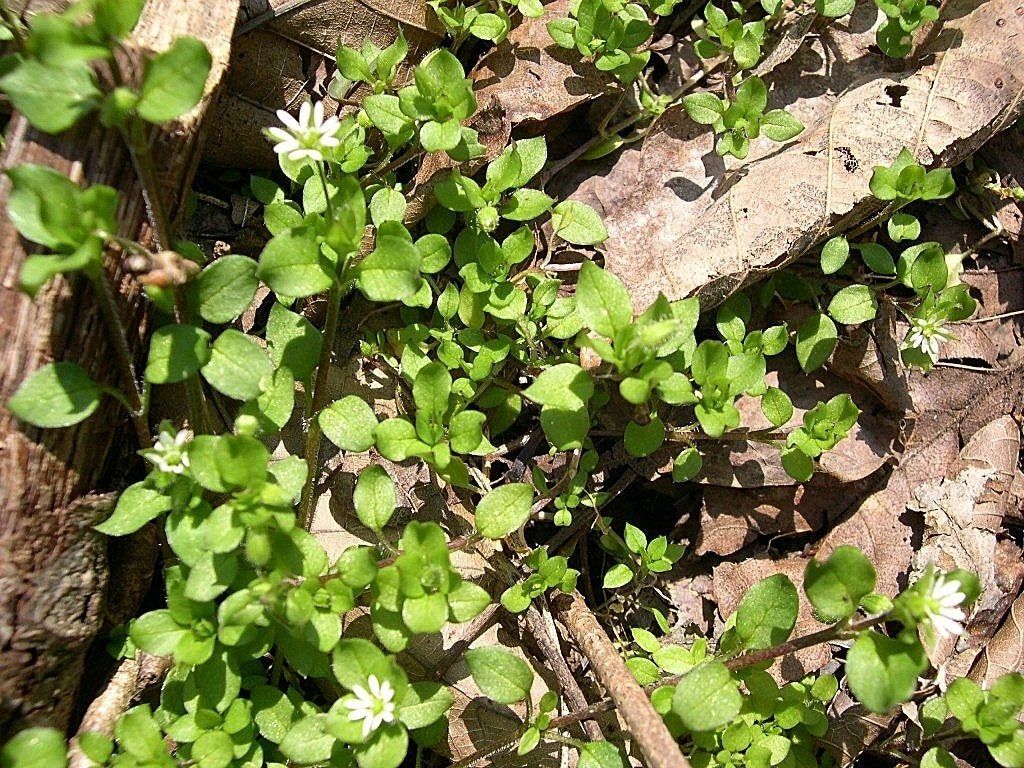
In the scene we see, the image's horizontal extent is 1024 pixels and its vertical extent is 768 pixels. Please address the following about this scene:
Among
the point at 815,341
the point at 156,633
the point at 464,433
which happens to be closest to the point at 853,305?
the point at 815,341

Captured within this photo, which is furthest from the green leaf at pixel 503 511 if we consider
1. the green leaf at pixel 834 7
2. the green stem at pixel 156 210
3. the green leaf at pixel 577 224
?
the green leaf at pixel 834 7

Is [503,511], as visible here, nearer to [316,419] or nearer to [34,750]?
[316,419]

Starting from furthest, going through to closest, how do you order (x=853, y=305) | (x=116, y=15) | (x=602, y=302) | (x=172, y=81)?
(x=853, y=305) → (x=602, y=302) → (x=172, y=81) → (x=116, y=15)

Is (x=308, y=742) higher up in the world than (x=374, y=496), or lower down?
lower down

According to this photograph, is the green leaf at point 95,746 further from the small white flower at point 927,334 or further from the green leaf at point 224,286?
the small white flower at point 927,334

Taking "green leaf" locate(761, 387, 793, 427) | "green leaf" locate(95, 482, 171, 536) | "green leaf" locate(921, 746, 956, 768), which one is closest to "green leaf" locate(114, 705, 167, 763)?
"green leaf" locate(95, 482, 171, 536)

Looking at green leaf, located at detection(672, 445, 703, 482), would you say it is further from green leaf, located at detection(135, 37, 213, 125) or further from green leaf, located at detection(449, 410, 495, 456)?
green leaf, located at detection(135, 37, 213, 125)

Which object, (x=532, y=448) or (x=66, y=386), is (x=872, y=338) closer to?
(x=532, y=448)
